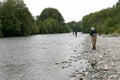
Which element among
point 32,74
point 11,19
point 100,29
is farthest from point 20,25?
point 32,74

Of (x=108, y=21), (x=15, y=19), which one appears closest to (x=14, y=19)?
(x=15, y=19)

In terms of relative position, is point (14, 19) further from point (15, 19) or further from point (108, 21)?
point (108, 21)

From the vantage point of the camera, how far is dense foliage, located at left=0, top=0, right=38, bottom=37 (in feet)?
351

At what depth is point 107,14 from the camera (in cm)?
15900

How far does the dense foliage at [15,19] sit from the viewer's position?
106938 millimetres

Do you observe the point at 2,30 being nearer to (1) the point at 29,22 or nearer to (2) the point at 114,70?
(1) the point at 29,22

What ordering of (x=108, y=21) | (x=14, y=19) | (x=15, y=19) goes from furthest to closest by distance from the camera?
(x=108, y=21), (x=15, y=19), (x=14, y=19)

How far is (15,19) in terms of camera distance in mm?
110125

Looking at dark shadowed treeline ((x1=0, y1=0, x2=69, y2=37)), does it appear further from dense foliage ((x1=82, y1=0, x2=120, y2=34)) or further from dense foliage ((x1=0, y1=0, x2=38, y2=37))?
dense foliage ((x1=82, y1=0, x2=120, y2=34))

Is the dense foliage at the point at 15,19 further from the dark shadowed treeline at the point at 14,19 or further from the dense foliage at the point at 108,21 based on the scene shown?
the dense foliage at the point at 108,21

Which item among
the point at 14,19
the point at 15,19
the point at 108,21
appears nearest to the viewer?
the point at 14,19

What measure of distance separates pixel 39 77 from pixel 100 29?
133971mm

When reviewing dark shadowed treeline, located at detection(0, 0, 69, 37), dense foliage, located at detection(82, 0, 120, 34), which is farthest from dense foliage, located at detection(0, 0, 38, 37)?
dense foliage, located at detection(82, 0, 120, 34)

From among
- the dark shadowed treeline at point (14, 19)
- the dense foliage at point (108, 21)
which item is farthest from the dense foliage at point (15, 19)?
the dense foliage at point (108, 21)
